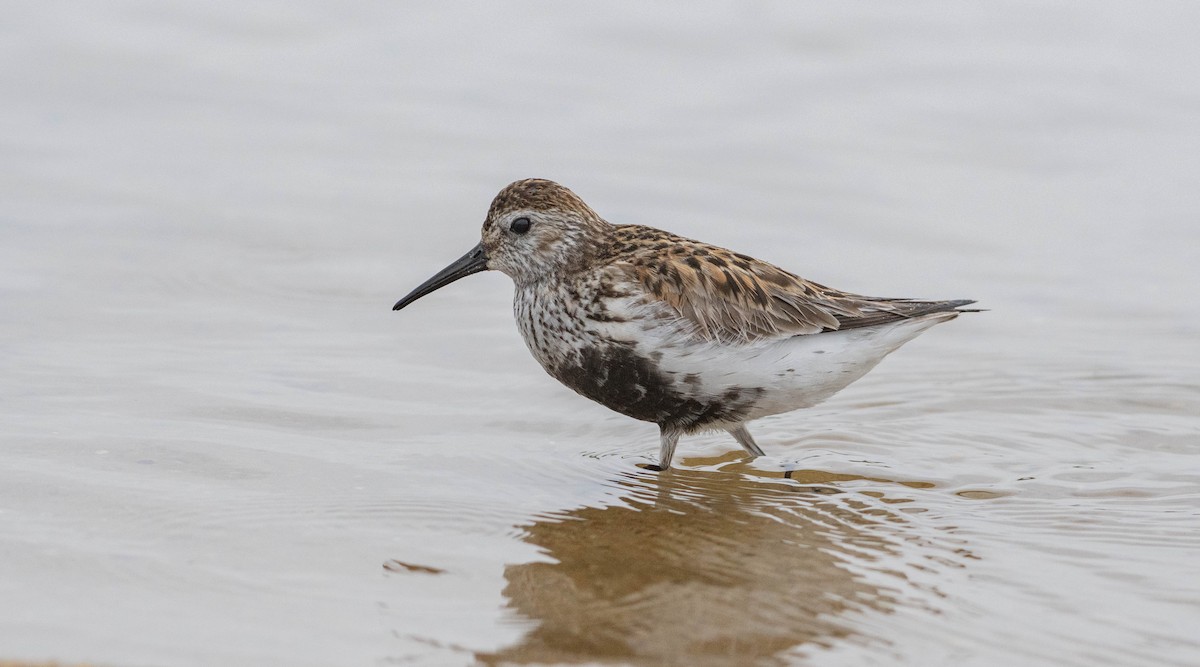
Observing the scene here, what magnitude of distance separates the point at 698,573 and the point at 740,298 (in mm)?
1925

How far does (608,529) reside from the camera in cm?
638

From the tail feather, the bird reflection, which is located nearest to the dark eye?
the bird reflection

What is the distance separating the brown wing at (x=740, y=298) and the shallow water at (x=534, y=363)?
801 millimetres

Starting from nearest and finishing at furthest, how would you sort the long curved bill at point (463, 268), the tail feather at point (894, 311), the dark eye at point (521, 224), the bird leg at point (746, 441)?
the tail feather at point (894, 311) → the bird leg at point (746, 441) → the dark eye at point (521, 224) → the long curved bill at point (463, 268)

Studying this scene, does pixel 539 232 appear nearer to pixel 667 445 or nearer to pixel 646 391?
pixel 646 391

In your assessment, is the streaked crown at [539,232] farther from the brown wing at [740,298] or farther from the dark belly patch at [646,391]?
the dark belly patch at [646,391]

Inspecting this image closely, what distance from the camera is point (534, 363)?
913 cm

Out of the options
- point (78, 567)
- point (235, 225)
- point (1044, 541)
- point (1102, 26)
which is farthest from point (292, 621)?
point (1102, 26)

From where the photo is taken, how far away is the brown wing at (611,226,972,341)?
7188mm

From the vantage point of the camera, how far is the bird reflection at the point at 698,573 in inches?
197

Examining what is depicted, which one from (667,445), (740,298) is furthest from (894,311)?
(667,445)

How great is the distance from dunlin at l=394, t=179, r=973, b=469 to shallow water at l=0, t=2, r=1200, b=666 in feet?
1.53

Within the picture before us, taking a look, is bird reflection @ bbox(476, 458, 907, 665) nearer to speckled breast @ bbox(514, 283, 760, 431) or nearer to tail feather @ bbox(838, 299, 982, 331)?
speckled breast @ bbox(514, 283, 760, 431)

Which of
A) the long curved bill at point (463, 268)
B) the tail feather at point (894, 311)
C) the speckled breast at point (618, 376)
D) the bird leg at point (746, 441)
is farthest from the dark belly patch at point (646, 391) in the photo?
the long curved bill at point (463, 268)
